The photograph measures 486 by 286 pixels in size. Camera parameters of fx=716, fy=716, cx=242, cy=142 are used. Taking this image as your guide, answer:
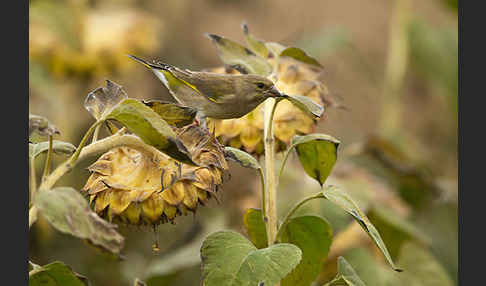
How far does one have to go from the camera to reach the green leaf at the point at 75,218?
1.25ft

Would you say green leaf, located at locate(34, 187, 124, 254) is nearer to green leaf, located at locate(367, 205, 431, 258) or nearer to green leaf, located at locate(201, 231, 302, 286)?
green leaf, located at locate(201, 231, 302, 286)

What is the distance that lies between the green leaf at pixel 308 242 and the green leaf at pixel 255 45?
0.16 m

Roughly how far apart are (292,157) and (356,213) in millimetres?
552

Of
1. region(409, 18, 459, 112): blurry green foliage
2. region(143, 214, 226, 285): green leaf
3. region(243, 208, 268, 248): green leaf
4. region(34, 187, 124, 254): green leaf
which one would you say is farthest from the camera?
region(409, 18, 459, 112): blurry green foliage

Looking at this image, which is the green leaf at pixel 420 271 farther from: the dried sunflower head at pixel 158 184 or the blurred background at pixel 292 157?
the dried sunflower head at pixel 158 184

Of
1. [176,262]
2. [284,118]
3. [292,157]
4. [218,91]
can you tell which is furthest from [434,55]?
[218,91]

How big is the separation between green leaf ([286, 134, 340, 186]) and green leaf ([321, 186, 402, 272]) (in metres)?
0.04

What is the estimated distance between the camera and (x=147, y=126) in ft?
1.36

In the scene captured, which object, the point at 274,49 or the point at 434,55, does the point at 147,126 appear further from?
the point at 434,55

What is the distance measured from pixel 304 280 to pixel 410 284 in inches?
18.6

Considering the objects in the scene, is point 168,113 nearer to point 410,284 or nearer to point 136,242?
point 410,284

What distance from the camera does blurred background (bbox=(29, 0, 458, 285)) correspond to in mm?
1022

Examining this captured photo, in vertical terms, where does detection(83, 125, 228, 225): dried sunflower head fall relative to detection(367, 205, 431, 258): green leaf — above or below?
above

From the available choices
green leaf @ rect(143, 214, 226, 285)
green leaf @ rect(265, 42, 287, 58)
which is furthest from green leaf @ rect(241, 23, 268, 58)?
green leaf @ rect(143, 214, 226, 285)
